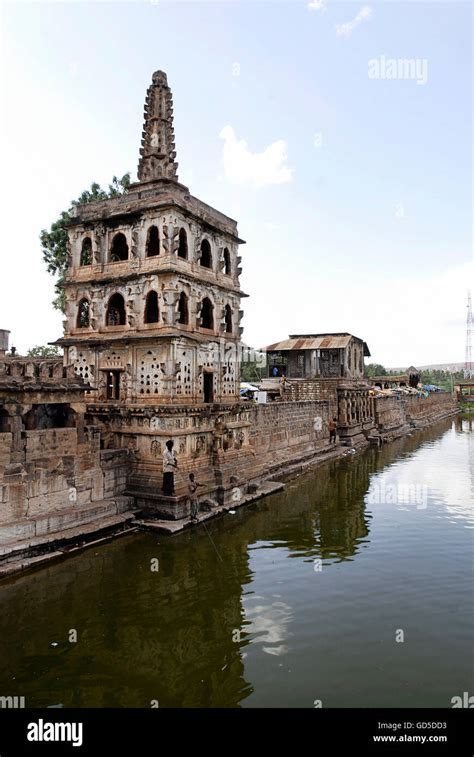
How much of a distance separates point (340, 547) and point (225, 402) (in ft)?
24.4

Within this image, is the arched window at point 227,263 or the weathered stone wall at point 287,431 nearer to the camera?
the arched window at point 227,263

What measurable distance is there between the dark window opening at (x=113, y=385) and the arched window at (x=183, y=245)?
4830mm

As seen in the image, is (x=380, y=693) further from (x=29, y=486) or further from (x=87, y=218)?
(x=87, y=218)

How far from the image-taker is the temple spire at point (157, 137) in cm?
1762

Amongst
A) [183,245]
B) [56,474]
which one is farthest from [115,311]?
[56,474]

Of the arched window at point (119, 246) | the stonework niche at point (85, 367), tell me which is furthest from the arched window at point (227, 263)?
the stonework niche at point (85, 367)

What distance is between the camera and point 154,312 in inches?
642

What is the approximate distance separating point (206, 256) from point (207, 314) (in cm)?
227

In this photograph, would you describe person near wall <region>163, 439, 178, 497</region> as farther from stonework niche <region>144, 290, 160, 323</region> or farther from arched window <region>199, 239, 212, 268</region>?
arched window <region>199, 239, 212, 268</region>

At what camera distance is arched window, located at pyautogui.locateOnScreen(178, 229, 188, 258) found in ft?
53.3

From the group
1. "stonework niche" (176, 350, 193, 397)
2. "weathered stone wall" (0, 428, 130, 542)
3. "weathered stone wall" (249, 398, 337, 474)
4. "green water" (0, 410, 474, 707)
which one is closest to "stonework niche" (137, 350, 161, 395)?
"stonework niche" (176, 350, 193, 397)

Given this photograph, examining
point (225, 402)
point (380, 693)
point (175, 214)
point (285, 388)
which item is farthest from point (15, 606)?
point (285, 388)

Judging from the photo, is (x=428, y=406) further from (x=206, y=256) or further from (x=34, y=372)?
(x=34, y=372)

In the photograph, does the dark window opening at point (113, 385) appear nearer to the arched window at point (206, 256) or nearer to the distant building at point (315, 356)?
the arched window at point (206, 256)
